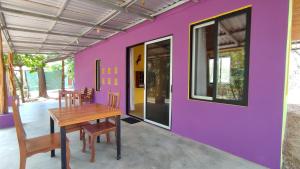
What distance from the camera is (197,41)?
10.1 feet

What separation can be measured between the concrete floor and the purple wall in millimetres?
238

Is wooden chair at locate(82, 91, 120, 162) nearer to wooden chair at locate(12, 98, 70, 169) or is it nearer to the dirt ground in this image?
wooden chair at locate(12, 98, 70, 169)

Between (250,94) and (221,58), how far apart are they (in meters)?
0.75

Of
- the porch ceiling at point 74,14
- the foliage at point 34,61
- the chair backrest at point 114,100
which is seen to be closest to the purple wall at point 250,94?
the porch ceiling at point 74,14

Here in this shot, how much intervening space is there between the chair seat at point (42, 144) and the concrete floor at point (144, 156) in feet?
1.43

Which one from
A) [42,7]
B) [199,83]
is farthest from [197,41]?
[42,7]

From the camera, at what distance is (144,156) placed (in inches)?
97.2

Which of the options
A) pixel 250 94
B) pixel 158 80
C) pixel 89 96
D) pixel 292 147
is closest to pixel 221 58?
pixel 250 94

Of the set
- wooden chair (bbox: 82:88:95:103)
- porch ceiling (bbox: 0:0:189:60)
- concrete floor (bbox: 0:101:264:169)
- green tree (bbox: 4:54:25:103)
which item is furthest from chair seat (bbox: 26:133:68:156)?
green tree (bbox: 4:54:25:103)

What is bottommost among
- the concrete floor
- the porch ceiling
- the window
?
the concrete floor

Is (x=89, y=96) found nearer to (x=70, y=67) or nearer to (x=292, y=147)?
(x=292, y=147)

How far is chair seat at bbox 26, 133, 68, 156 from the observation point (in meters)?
1.78

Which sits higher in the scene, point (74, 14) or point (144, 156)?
point (74, 14)

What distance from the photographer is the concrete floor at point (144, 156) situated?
2.21 metres
